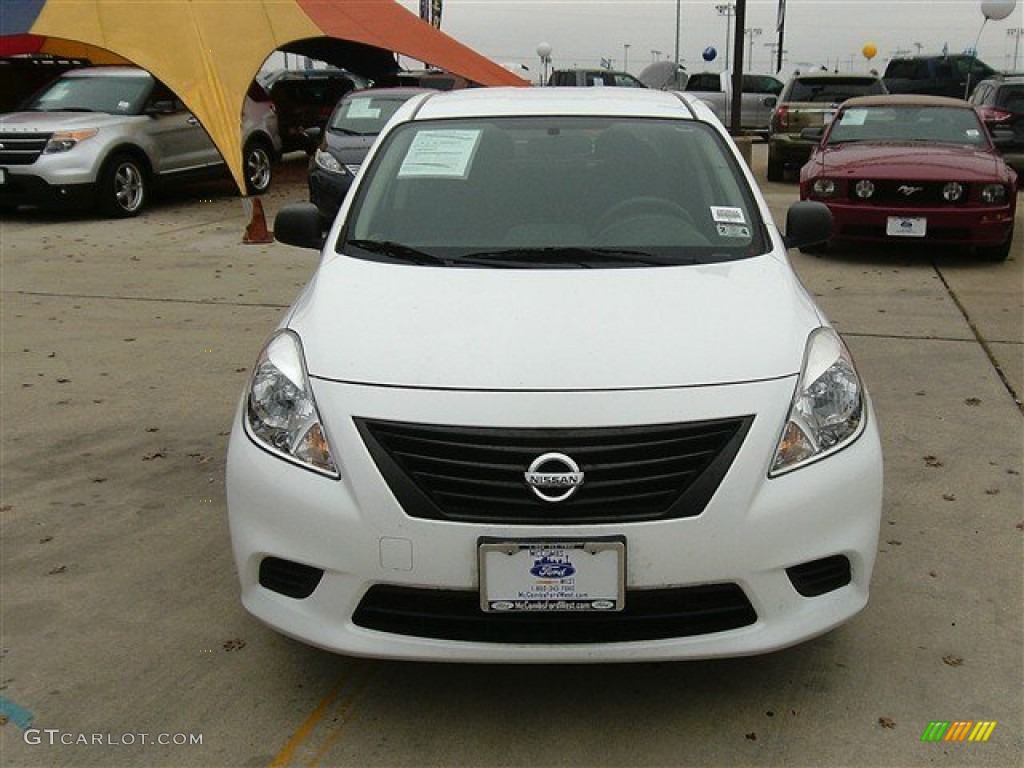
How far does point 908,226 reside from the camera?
9438 mm

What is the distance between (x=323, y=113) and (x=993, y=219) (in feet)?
43.1

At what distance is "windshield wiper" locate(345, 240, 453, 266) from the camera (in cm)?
365

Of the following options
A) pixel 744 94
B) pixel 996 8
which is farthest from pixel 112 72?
pixel 996 8

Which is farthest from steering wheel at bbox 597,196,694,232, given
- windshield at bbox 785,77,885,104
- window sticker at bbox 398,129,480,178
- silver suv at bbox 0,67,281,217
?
windshield at bbox 785,77,885,104

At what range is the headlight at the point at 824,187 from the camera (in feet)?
31.8

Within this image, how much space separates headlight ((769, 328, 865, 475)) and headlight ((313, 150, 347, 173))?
9461 millimetres

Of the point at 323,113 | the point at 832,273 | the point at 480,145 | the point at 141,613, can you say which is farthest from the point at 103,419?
the point at 323,113

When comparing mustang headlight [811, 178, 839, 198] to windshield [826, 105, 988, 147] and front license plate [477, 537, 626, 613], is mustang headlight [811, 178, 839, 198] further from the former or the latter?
front license plate [477, 537, 626, 613]

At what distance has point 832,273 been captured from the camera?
937 centimetres

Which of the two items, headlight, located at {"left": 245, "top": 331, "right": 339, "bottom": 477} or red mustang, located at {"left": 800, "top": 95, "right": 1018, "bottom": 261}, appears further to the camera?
red mustang, located at {"left": 800, "top": 95, "right": 1018, "bottom": 261}

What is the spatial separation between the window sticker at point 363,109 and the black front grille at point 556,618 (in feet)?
35.4

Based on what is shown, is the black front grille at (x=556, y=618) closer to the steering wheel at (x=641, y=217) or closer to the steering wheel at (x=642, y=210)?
the steering wheel at (x=641, y=217)

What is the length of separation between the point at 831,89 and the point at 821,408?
1570 centimetres

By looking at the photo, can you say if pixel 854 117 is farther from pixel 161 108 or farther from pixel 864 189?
pixel 161 108
